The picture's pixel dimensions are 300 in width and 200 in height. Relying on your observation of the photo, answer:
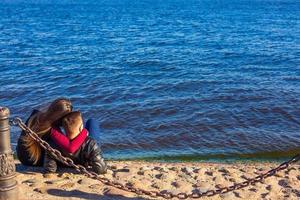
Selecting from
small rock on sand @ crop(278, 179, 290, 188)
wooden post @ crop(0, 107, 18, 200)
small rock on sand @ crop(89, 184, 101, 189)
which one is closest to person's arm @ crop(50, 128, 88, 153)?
small rock on sand @ crop(89, 184, 101, 189)

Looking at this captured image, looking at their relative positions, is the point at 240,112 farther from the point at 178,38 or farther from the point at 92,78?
the point at 178,38

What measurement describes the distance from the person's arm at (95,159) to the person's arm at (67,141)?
167 mm

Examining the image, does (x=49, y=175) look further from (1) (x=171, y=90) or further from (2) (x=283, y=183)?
(1) (x=171, y=90)

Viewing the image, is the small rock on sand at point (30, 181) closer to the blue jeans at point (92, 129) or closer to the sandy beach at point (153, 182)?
the sandy beach at point (153, 182)

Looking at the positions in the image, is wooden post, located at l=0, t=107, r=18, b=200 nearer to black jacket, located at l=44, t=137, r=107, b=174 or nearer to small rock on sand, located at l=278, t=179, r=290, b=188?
black jacket, located at l=44, t=137, r=107, b=174

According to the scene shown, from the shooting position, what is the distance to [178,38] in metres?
29.0

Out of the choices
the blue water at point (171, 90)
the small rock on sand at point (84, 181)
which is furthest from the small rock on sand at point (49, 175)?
the blue water at point (171, 90)

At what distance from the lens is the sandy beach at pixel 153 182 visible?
632cm

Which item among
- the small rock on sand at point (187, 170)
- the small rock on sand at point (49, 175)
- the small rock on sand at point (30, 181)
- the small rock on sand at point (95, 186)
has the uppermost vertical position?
the small rock on sand at point (30, 181)

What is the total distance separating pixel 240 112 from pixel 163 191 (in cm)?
612

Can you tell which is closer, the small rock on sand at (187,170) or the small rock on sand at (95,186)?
the small rock on sand at (95,186)

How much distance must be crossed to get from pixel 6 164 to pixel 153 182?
227 centimetres

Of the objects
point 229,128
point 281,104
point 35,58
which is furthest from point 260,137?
point 35,58

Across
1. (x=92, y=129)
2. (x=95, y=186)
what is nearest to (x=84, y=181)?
(x=95, y=186)
